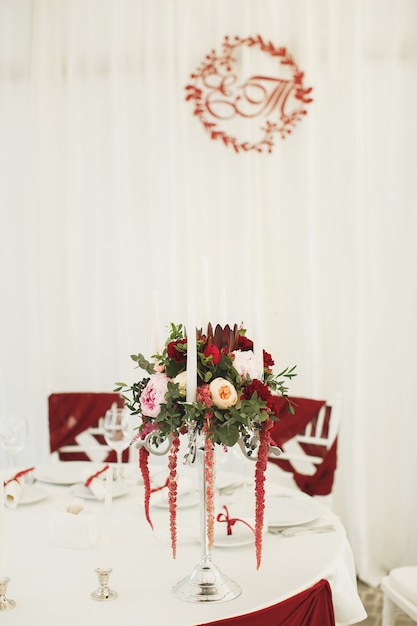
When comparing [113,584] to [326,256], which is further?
[326,256]

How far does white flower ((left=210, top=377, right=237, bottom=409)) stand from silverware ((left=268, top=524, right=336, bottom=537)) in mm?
607

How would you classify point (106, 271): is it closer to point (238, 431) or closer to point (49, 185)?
point (49, 185)

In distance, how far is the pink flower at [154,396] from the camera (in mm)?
1588

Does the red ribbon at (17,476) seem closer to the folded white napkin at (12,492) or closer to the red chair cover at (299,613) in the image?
the folded white napkin at (12,492)

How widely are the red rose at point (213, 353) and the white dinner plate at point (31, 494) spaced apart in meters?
0.98

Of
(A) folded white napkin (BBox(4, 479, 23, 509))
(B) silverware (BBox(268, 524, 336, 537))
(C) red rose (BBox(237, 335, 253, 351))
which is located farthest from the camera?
(A) folded white napkin (BBox(4, 479, 23, 509))

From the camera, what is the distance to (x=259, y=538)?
1.59 metres

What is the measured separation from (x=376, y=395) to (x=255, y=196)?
115 centimetres

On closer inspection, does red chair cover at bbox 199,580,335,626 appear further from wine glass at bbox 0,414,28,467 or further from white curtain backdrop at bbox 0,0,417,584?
white curtain backdrop at bbox 0,0,417,584

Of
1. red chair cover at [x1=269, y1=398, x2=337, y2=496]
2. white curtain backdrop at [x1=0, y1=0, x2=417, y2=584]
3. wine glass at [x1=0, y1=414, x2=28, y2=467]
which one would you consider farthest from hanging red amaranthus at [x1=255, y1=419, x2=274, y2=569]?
white curtain backdrop at [x1=0, y1=0, x2=417, y2=584]

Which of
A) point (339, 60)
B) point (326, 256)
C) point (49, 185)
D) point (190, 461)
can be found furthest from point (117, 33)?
point (190, 461)

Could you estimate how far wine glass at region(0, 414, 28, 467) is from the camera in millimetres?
2535

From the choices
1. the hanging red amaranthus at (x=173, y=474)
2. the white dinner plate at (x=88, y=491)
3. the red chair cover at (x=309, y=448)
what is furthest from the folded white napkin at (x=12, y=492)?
the red chair cover at (x=309, y=448)

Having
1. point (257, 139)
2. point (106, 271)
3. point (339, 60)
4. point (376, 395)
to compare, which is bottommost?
point (376, 395)
